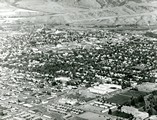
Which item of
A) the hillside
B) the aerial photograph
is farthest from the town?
the hillside

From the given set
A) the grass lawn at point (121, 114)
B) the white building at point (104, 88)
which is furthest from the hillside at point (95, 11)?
the grass lawn at point (121, 114)

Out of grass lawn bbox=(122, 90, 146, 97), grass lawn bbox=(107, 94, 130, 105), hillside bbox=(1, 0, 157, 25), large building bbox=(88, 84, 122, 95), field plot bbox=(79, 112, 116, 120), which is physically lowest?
field plot bbox=(79, 112, 116, 120)

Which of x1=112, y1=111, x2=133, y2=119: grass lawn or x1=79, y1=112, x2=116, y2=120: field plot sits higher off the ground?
x1=112, y1=111, x2=133, y2=119: grass lawn

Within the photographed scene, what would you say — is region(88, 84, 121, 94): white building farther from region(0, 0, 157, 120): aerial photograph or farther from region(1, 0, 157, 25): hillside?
region(1, 0, 157, 25): hillside

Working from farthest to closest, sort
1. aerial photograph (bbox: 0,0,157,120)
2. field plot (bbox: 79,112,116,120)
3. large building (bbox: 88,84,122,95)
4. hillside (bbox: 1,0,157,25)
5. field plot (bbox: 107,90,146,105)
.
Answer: hillside (bbox: 1,0,157,25) → large building (bbox: 88,84,122,95) → field plot (bbox: 107,90,146,105) → aerial photograph (bbox: 0,0,157,120) → field plot (bbox: 79,112,116,120)

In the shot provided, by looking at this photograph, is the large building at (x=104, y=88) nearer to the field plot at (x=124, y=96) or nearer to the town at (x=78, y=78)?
the town at (x=78, y=78)

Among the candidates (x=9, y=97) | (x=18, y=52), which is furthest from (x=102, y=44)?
(x=9, y=97)

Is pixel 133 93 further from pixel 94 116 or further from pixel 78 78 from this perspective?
pixel 78 78

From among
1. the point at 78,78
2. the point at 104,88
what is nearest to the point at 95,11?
the point at 78,78
